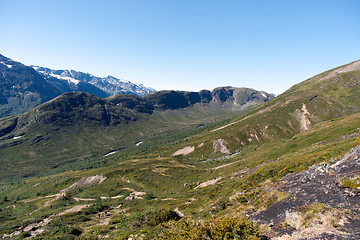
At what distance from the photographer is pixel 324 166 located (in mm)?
26438

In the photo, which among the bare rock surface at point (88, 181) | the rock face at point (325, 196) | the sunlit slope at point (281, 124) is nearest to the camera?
the rock face at point (325, 196)

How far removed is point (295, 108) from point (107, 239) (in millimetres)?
220307

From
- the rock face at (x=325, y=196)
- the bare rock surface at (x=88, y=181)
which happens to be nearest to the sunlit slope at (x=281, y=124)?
the bare rock surface at (x=88, y=181)

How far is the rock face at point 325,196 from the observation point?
14.4 meters

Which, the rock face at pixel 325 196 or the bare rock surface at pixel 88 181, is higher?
the rock face at pixel 325 196

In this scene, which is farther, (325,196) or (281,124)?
(281,124)

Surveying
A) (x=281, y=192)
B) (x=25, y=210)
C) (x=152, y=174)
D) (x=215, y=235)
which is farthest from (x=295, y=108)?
(x=25, y=210)

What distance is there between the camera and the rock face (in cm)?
1442

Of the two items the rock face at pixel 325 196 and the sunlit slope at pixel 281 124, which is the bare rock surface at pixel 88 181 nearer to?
the sunlit slope at pixel 281 124

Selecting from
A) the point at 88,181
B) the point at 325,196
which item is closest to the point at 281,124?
the point at 325,196

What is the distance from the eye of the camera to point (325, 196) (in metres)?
19.2

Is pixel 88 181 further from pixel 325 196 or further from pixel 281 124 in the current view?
pixel 281 124

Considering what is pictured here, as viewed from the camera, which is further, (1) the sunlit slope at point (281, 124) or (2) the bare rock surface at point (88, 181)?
(1) the sunlit slope at point (281, 124)

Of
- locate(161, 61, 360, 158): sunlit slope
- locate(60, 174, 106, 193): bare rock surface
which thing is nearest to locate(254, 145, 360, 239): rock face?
locate(60, 174, 106, 193): bare rock surface
